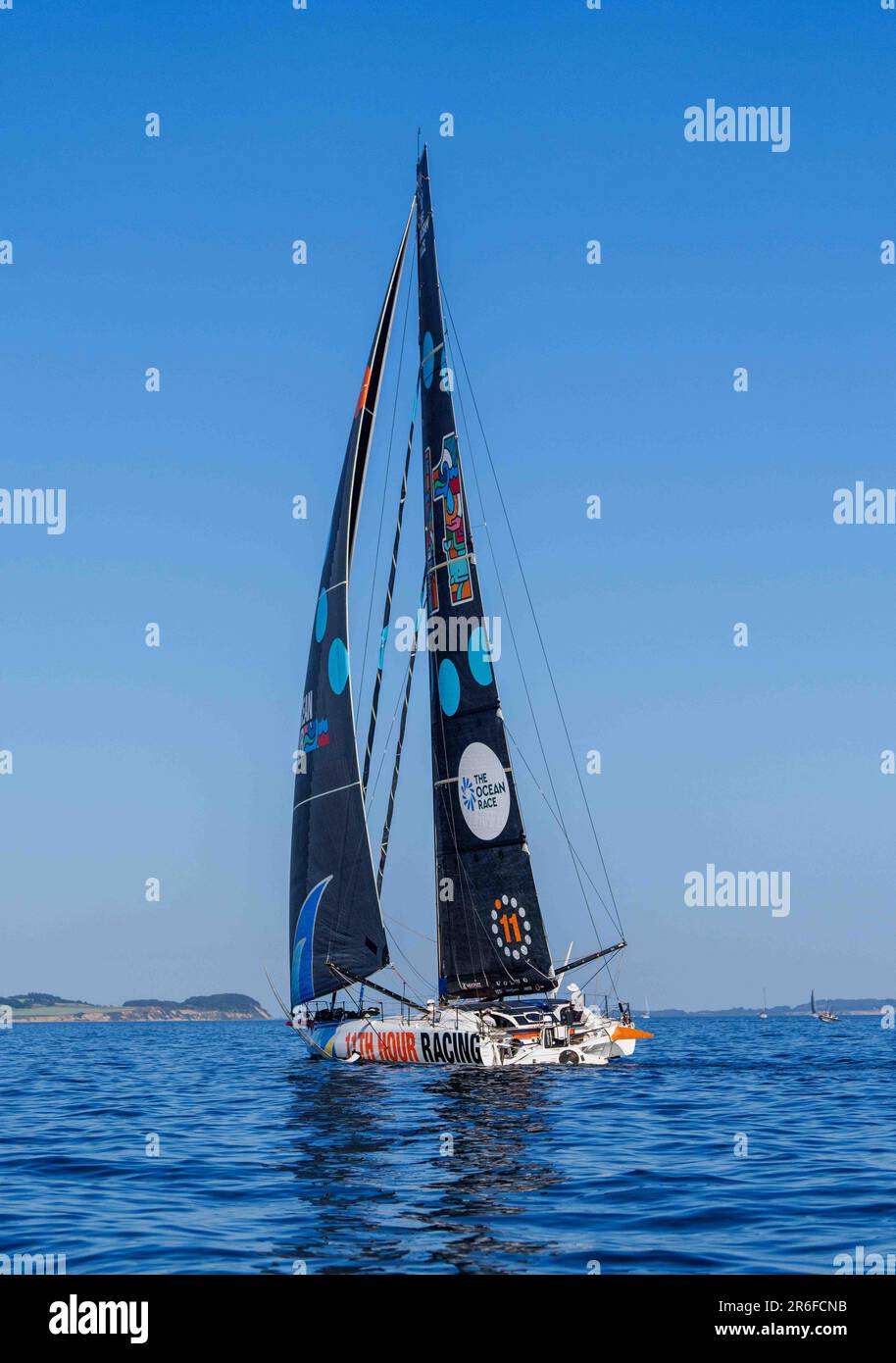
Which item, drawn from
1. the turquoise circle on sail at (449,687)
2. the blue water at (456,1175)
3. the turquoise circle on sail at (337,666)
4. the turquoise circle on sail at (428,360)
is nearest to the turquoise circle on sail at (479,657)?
the turquoise circle on sail at (449,687)

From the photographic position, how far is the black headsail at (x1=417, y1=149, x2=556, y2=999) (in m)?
36.0

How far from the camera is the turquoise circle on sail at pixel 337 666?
36156 mm

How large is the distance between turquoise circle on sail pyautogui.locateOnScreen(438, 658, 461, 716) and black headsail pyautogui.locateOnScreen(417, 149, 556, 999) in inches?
1.1

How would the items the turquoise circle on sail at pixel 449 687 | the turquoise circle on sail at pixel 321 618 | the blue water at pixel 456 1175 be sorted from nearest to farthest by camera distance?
the blue water at pixel 456 1175, the turquoise circle on sail at pixel 449 687, the turquoise circle on sail at pixel 321 618

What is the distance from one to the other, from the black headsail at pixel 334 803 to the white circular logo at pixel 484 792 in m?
3.09

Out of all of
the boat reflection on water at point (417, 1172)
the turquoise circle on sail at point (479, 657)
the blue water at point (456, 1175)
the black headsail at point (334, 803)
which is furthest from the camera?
the turquoise circle on sail at point (479, 657)

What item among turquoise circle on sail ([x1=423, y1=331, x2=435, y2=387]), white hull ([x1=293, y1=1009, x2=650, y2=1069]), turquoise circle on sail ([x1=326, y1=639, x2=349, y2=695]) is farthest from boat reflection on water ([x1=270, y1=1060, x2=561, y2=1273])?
turquoise circle on sail ([x1=423, y1=331, x2=435, y2=387])

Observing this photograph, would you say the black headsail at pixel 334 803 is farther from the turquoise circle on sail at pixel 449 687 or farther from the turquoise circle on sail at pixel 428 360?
the turquoise circle on sail at pixel 449 687

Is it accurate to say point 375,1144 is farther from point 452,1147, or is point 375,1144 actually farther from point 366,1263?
point 366,1263

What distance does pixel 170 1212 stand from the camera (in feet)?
51.1

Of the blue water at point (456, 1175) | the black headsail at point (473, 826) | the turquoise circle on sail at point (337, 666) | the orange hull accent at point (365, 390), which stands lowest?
the blue water at point (456, 1175)

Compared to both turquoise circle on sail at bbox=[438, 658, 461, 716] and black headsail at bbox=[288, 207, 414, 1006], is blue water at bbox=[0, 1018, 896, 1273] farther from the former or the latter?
turquoise circle on sail at bbox=[438, 658, 461, 716]
